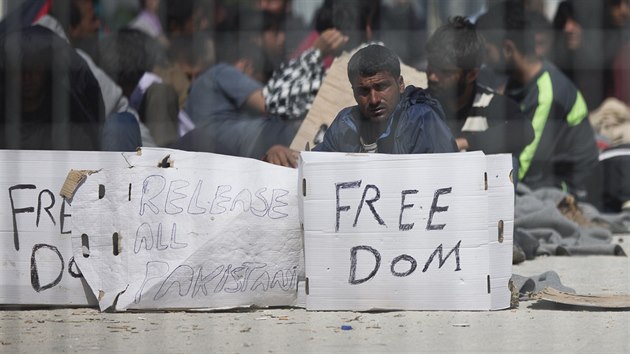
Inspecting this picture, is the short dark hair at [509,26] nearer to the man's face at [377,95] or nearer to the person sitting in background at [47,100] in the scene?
the person sitting in background at [47,100]

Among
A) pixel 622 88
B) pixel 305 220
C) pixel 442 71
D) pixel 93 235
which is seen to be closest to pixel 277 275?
pixel 305 220

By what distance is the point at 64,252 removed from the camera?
482 cm

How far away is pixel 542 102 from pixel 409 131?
2.65 m

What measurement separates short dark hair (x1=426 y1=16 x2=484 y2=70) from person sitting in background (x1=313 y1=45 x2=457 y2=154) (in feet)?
3.14

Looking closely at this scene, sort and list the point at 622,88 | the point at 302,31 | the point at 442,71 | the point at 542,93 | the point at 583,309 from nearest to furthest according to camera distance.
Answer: the point at 583,309 < the point at 442,71 < the point at 542,93 < the point at 302,31 < the point at 622,88

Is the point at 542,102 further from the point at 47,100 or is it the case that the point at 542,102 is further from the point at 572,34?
the point at 47,100

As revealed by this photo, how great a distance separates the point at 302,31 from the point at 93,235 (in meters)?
3.62

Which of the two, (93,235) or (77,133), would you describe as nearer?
(93,235)

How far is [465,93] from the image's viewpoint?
6195 millimetres

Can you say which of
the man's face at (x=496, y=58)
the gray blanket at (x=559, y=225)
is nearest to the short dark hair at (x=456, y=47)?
the gray blanket at (x=559, y=225)

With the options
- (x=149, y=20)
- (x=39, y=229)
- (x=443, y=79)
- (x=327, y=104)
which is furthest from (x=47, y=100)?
(x=149, y=20)

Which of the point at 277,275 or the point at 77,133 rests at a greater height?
the point at 77,133

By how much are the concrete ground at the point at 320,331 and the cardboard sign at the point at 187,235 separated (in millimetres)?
78

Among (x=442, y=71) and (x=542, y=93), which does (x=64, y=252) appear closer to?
(x=442, y=71)
